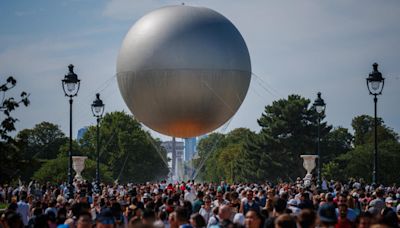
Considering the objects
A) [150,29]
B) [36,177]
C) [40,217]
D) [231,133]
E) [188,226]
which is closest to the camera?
[188,226]

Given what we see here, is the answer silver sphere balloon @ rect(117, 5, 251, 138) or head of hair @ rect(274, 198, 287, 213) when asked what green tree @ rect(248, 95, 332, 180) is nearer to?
silver sphere balloon @ rect(117, 5, 251, 138)

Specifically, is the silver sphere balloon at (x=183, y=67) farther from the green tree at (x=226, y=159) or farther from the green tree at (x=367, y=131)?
the green tree at (x=367, y=131)

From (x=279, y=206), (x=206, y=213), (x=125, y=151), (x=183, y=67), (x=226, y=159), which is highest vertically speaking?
(x=183, y=67)

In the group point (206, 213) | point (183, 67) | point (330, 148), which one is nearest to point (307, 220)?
point (206, 213)

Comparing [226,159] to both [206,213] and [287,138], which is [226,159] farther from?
[206,213]

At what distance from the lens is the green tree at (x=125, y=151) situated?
113312 mm

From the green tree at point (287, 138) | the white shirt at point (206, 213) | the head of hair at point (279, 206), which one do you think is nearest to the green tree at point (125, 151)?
the green tree at point (287, 138)

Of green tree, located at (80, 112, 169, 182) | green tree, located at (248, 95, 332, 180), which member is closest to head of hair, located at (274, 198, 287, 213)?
green tree, located at (248, 95, 332, 180)

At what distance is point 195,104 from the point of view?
51938mm

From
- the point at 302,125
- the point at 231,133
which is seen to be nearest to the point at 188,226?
the point at 302,125

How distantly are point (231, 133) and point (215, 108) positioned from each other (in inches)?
4680

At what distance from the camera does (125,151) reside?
375 feet

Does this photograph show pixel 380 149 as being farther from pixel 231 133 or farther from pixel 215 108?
pixel 231 133

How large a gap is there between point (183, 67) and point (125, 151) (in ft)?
Answer: 213
